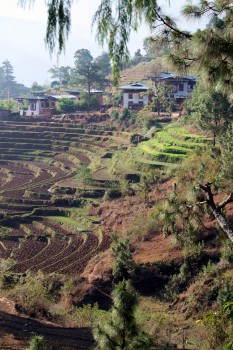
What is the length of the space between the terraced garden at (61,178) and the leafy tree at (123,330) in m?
12.2

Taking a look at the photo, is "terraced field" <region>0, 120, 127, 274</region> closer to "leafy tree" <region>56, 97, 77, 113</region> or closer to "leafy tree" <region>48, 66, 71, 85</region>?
"leafy tree" <region>56, 97, 77, 113</region>

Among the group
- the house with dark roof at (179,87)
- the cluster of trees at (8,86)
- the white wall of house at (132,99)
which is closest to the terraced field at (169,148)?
the house with dark roof at (179,87)

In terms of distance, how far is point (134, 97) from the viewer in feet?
176

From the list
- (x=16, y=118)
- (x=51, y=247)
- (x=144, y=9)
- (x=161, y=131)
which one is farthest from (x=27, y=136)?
(x=144, y=9)

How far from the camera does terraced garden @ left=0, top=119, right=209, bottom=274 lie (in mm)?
23594

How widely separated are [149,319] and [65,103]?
142 feet

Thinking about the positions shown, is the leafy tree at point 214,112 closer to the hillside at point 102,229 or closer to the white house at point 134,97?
the hillside at point 102,229

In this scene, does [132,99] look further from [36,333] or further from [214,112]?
[36,333]

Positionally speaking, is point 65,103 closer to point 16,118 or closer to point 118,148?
point 16,118

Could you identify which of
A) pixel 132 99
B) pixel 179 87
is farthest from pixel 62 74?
pixel 179 87

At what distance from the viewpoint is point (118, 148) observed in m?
40.5

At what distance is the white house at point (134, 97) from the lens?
174 ft

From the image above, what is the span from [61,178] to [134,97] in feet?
71.1

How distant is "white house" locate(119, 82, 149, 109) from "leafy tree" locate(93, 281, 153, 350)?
4499 cm
